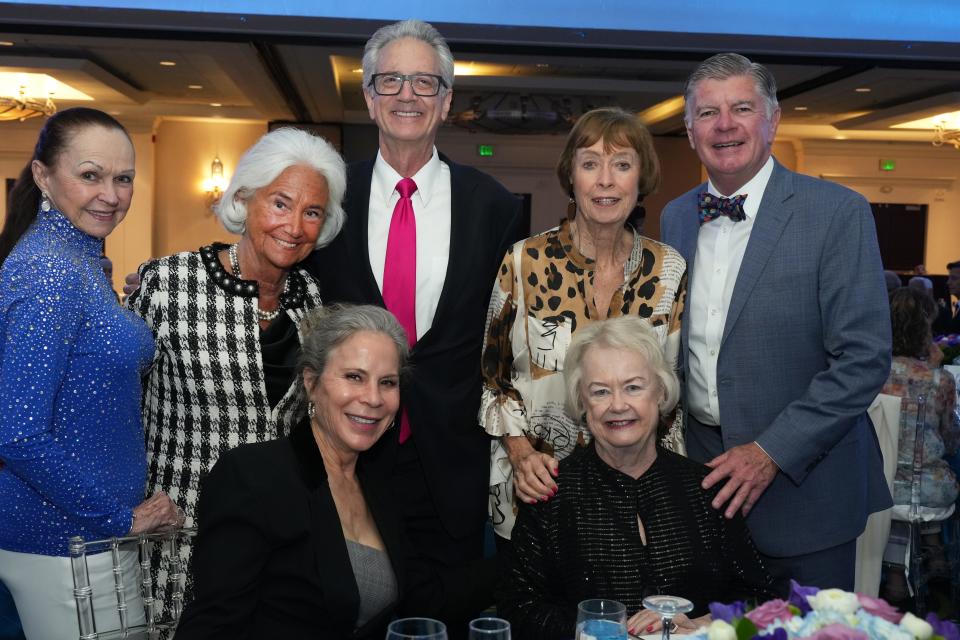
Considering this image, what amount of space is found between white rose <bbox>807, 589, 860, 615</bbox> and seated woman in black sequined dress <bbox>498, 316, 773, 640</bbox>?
2.38ft

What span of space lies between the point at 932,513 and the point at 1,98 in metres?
9.91

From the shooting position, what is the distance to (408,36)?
253 cm

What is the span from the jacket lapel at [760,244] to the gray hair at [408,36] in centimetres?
94

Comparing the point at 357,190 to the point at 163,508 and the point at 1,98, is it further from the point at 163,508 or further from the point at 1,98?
the point at 1,98

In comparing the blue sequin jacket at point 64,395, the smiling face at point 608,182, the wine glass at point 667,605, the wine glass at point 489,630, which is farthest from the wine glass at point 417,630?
the smiling face at point 608,182

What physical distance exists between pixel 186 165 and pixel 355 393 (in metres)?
12.8

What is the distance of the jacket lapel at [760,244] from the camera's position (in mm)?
2303

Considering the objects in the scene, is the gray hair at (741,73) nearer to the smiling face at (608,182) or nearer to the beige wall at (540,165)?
the smiling face at (608,182)

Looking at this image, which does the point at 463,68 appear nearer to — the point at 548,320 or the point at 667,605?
the point at 548,320

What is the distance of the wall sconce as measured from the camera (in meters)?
13.8

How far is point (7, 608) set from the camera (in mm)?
2145

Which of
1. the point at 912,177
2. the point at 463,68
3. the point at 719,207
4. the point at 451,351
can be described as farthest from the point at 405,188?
the point at 912,177

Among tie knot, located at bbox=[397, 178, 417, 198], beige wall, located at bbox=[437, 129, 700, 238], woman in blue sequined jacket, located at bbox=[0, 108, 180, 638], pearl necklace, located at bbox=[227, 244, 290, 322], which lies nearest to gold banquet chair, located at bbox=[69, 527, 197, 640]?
woman in blue sequined jacket, located at bbox=[0, 108, 180, 638]

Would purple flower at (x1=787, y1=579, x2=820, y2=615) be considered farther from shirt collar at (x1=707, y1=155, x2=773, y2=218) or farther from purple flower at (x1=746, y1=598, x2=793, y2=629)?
shirt collar at (x1=707, y1=155, x2=773, y2=218)
